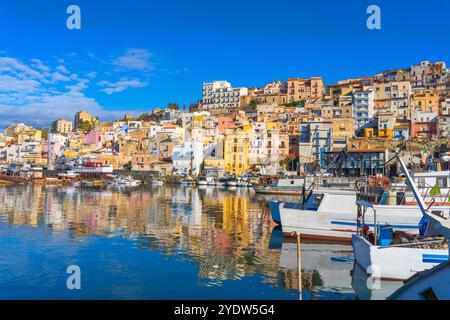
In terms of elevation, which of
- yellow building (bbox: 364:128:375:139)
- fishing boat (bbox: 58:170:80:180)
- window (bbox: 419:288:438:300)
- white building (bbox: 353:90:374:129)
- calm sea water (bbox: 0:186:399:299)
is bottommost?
calm sea water (bbox: 0:186:399:299)

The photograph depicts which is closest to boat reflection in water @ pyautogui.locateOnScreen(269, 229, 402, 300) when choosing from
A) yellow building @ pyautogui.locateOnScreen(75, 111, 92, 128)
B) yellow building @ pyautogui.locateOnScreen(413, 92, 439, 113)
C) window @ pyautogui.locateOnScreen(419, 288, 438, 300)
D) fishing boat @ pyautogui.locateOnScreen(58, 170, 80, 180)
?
window @ pyautogui.locateOnScreen(419, 288, 438, 300)

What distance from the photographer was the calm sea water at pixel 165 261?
12.6 m

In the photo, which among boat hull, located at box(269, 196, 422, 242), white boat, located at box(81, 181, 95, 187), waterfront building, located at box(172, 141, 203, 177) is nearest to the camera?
boat hull, located at box(269, 196, 422, 242)

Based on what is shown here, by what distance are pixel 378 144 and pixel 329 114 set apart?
1679 cm

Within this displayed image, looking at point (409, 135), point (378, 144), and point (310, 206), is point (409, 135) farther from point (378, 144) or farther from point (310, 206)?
point (310, 206)

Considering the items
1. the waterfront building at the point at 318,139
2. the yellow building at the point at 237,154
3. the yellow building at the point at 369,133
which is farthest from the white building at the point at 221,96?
the yellow building at the point at 369,133

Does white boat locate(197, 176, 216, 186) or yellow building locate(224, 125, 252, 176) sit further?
yellow building locate(224, 125, 252, 176)

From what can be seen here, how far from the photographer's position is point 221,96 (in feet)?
413

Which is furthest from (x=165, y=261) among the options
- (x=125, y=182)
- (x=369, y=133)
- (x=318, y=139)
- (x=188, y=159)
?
(x=188, y=159)

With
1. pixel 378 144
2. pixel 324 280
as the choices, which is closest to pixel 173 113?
pixel 378 144

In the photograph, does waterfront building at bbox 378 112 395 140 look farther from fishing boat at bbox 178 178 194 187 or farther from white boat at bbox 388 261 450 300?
white boat at bbox 388 261 450 300

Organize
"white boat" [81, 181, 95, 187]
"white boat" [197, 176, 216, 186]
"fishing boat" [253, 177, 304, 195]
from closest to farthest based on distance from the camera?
"fishing boat" [253, 177, 304, 195]
"white boat" [81, 181, 95, 187]
"white boat" [197, 176, 216, 186]

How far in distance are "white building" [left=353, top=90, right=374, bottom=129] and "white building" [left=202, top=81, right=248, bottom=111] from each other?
143 ft

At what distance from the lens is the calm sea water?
12648mm
